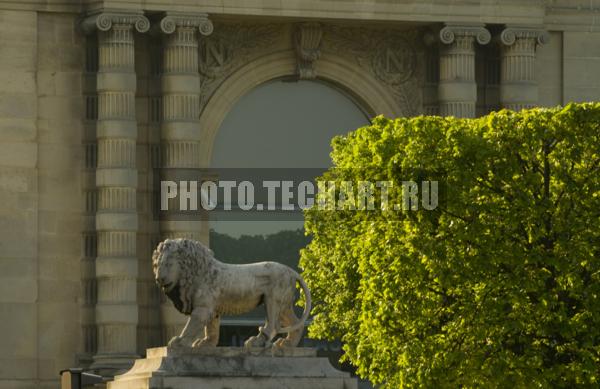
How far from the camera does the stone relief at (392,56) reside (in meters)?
73.9

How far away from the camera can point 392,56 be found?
74438 mm

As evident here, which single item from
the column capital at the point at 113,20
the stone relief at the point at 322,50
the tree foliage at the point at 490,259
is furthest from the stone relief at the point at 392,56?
the tree foliage at the point at 490,259

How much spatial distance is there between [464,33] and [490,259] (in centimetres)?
1551

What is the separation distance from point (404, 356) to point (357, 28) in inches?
680

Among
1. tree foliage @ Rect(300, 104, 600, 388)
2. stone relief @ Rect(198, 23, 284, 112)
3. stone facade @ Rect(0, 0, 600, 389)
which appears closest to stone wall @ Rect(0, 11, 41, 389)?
stone facade @ Rect(0, 0, 600, 389)

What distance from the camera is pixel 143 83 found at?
235 ft

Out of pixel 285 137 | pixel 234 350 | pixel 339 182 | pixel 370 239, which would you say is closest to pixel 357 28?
pixel 285 137

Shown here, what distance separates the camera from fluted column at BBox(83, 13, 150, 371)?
6912 cm

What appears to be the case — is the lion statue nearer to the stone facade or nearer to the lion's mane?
the lion's mane

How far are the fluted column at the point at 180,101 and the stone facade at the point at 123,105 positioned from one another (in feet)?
0.13

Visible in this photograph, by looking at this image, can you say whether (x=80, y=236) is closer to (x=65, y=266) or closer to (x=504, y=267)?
(x=65, y=266)

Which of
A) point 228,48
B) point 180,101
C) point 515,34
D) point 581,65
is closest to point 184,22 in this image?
point 180,101

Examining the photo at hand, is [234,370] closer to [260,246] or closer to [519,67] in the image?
[260,246]

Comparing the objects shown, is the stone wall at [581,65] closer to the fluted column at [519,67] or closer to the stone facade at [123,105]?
the stone facade at [123,105]
